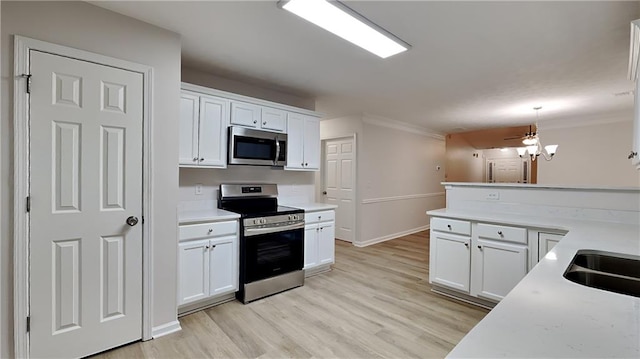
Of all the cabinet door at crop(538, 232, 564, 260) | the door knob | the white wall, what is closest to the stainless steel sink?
the cabinet door at crop(538, 232, 564, 260)

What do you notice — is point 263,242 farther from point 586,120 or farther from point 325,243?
point 586,120

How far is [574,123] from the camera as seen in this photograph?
550 centimetres

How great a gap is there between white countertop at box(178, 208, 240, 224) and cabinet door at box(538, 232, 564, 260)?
270 cm

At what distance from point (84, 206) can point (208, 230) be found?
0.95m

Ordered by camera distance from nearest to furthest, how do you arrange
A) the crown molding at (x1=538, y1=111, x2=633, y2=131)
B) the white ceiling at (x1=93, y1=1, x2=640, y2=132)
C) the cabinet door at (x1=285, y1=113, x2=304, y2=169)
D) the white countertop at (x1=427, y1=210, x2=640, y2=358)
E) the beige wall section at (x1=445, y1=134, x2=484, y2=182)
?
the white countertop at (x1=427, y1=210, x2=640, y2=358)
the white ceiling at (x1=93, y1=1, x2=640, y2=132)
the cabinet door at (x1=285, y1=113, x2=304, y2=169)
the crown molding at (x1=538, y1=111, x2=633, y2=131)
the beige wall section at (x1=445, y1=134, x2=484, y2=182)

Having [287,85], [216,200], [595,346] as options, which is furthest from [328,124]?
[595,346]

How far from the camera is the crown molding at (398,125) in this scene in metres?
5.40

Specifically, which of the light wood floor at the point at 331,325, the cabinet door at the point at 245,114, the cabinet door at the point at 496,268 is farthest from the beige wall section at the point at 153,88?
the cabinet door at the point at 496,268

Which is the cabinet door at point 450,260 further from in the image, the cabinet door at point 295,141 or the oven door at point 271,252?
the cabinet door at point 295,141

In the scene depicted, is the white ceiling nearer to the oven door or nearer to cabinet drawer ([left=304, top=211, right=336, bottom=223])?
cabinet drawer ([left=304, top=211, right=336, bottom=223])

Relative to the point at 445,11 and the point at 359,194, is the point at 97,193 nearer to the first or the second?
the point at 445,11

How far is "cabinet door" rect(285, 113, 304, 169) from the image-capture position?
365cm

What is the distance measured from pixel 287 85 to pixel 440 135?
17.1ft

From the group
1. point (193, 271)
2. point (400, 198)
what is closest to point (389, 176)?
point (400, 198)
